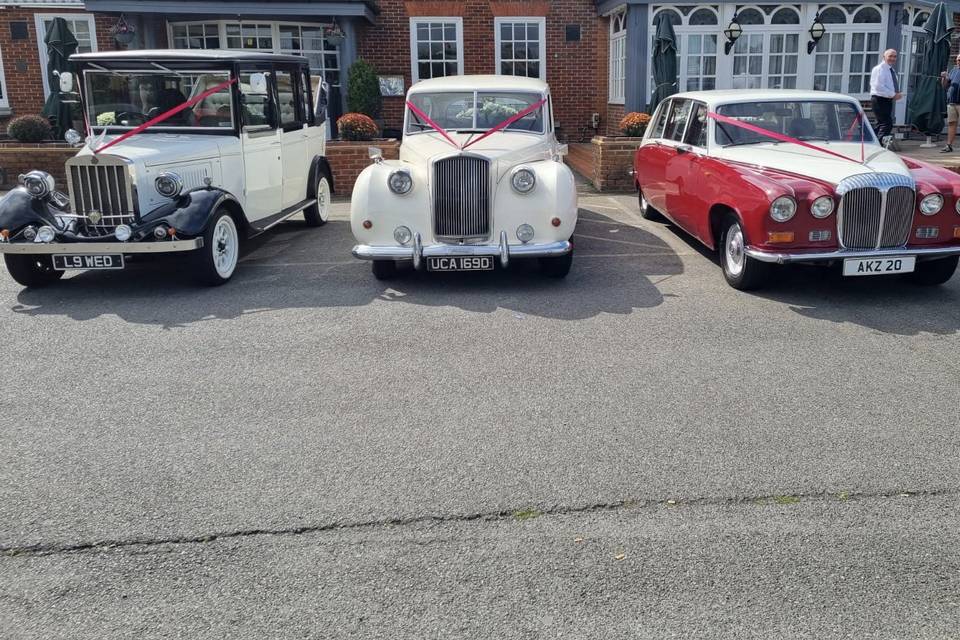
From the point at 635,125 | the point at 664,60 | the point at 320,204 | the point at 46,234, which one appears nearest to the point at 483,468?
the point at 46,234

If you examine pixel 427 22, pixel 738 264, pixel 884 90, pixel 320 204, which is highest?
pixel 427 22

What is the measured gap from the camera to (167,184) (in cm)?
760

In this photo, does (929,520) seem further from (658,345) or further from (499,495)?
(658,345)

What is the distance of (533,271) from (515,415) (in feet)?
12.0

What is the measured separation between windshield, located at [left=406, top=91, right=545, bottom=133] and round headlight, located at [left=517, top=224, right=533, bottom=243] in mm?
1955

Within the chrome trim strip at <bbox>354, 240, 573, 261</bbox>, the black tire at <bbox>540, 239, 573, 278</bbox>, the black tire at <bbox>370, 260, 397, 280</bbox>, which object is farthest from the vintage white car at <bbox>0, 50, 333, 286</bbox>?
the black tire at <bbox>540, 239, 573, 278</bbox>

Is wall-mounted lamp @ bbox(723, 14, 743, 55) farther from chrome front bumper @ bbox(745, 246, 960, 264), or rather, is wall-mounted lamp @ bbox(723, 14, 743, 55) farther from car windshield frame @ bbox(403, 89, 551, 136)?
chrome front bumper @ bbox(745, 246, 960, 264)

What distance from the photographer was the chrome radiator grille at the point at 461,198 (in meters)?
7.33

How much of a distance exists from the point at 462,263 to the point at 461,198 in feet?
1.91

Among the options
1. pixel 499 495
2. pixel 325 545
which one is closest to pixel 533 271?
pixel 499 495

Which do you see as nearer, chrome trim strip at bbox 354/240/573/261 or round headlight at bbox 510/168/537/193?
chrome trim strip at bbox 354/240/573/261

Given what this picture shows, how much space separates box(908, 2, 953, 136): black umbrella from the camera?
16.2m

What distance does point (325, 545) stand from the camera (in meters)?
3.45

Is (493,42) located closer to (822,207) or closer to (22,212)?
(22,212)
